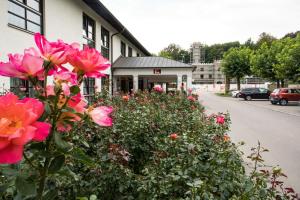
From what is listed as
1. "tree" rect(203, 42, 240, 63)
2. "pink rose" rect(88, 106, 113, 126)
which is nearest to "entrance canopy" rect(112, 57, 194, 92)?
"pink rose" rect(88, 106, 113, 126)

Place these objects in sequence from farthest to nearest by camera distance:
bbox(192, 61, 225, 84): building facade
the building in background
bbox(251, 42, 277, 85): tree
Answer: bbox(192, 61, 225, 84): building facade < the building in background < bbox(251, 42, 277, 85): tree

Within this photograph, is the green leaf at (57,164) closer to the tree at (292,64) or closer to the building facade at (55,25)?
the building facade at (55,25)

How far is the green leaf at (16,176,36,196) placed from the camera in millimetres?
943

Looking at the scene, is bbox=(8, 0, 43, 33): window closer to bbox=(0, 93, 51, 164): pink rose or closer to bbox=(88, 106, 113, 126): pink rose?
bbox=(88, 106, 113, 126): pink rose

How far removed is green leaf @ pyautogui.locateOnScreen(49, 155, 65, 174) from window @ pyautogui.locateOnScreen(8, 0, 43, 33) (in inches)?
349

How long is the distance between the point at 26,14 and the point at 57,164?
33.4 ft

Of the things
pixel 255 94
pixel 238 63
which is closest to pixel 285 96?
pixel 255 94

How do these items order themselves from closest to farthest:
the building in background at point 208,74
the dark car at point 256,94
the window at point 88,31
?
the window at point 88,31 → the dark car at point 256,94 → the building in background at point 208,74

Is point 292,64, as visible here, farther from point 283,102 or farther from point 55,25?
point 55,25

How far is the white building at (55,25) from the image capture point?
28.9 ft

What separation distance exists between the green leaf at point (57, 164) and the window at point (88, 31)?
15026 millimetres

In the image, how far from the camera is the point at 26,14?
10055mm

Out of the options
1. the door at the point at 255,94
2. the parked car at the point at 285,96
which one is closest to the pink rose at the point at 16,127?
the parked car at the point at 285,96

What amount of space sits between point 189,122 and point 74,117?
4.62 metres
